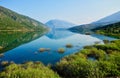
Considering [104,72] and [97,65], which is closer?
[104,72]

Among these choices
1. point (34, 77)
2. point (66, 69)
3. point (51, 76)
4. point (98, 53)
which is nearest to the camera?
point (34, 77)

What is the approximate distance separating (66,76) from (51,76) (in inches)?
155

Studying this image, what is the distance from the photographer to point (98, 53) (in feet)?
166

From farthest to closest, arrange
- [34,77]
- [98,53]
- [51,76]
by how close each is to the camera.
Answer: [98,53]
[51,76]
[34,77]

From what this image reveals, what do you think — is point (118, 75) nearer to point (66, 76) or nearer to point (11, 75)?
point (66, 76)

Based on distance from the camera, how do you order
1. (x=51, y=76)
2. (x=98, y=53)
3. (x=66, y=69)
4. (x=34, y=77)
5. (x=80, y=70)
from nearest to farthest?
1. (x=34, y=77)
2. (x=51, y=76)
3. (x=80, y=70)
4. (x=66, y=69)
5. (x=98, y=53)

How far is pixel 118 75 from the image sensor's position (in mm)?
26578

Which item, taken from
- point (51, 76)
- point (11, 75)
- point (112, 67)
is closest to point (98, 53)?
point (112, 67)

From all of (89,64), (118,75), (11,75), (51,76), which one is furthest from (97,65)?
(11,75)

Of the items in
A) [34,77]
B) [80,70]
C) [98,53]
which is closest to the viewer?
[34,77]

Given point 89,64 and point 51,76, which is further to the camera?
point 89,64

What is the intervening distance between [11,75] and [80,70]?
10.2 m

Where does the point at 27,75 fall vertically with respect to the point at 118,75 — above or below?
above

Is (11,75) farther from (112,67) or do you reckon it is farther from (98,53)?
(98,53)
